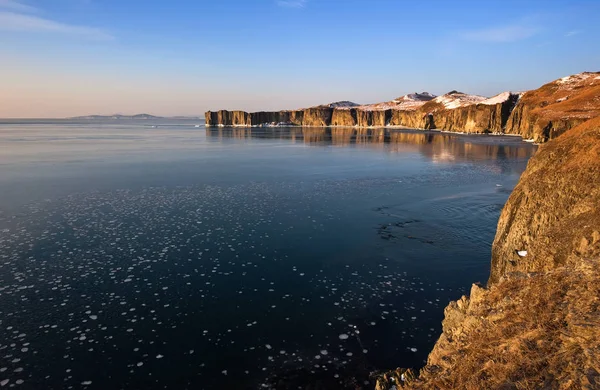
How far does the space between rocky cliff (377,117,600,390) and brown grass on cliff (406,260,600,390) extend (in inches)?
A: 0.6

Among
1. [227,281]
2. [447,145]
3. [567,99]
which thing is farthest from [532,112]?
[227,281]

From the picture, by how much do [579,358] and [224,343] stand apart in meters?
8.76

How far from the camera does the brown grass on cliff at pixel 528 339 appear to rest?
5.60 m

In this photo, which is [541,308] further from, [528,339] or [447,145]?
[447,145]

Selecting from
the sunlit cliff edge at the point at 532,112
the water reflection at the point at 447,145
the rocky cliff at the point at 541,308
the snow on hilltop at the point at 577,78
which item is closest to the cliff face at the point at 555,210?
the rocky cliff at the point at 541,308

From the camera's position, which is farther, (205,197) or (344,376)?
(205,197)

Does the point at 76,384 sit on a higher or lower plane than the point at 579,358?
lower

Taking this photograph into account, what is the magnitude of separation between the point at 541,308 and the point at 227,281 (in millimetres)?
11161

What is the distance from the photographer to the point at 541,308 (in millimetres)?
7125

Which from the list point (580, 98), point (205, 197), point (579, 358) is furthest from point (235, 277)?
point (580, 98)

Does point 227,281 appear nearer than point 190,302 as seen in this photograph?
No

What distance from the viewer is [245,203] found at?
27891 mm

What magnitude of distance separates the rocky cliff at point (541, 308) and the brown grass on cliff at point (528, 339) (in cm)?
1

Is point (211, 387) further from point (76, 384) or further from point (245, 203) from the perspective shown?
point (245, 203)
